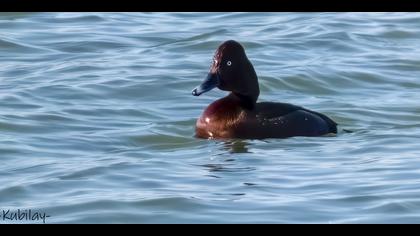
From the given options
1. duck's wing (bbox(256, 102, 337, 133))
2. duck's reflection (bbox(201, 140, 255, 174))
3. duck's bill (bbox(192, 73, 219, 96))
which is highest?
duck's bill (bbox(192, 73, 219, 96))

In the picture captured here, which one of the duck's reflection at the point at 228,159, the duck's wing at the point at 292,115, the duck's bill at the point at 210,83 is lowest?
Answer: the duck's reflection at the point at 228,159

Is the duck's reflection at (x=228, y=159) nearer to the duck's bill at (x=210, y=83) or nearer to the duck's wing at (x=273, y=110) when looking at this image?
the duck's wing at (x=273, y=110)

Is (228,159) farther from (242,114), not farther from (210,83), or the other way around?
(210,83)

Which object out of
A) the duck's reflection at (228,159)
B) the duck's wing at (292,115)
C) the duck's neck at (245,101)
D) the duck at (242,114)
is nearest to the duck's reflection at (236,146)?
the duck's reflection at (228,159)

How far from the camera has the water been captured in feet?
24.2

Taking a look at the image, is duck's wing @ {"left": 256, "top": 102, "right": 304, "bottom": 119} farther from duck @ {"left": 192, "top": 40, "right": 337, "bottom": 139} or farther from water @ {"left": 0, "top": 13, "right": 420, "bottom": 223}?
water @ {"left": 0, "top": 13, "right": 420, "bottom": 223}

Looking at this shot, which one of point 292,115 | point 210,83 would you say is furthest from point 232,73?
point 292,115

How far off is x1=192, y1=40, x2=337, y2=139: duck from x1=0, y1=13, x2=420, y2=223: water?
0.16 m

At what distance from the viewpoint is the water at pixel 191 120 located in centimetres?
739

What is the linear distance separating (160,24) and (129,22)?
47 cm

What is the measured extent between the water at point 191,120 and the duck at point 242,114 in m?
0.16

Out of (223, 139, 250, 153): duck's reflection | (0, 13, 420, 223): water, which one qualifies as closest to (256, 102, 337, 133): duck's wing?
(0, 13, 420, 223): water
